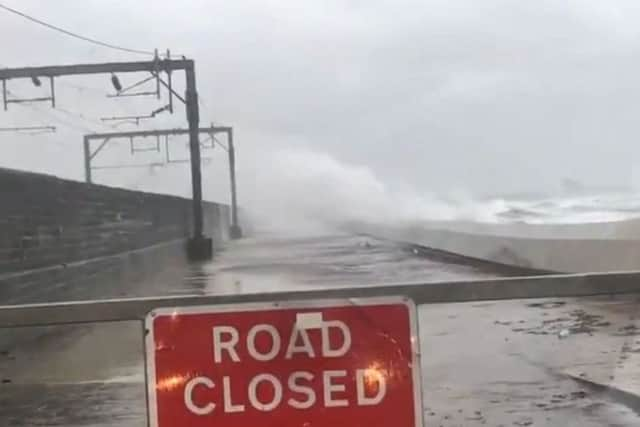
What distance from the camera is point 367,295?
8.22 feet

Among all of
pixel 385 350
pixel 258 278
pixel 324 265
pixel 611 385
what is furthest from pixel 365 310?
pixel 324 265

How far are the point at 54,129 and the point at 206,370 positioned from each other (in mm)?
24704

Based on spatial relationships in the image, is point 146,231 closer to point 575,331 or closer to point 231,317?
point 575,331

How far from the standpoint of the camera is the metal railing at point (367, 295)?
251cm

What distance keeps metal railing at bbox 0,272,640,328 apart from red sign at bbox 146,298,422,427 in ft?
0.09

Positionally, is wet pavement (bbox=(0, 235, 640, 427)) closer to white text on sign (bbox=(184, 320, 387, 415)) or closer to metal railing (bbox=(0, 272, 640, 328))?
metal railing (bbox=(0, 272, 640, 328))

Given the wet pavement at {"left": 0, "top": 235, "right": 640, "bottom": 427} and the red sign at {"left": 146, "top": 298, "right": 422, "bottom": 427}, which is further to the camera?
the wet pavement at {"left": 0, "top": 235, "right": 640, "bottom": 427}

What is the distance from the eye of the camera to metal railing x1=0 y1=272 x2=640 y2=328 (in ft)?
8.22

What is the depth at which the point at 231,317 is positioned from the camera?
8.14 ft

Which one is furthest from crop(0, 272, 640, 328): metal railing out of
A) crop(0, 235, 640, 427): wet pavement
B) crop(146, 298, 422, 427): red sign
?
→ crop(0, 235, 640, 427): wet pavement

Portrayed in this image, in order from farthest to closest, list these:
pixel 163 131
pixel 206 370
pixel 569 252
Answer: pixel 163 131
pixel 569 252
pixel 206 370

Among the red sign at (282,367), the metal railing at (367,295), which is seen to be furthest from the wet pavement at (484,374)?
the red sign at (282,367)

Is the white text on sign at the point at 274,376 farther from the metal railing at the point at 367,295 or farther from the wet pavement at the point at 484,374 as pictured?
the wet pavement at the point at 484,374

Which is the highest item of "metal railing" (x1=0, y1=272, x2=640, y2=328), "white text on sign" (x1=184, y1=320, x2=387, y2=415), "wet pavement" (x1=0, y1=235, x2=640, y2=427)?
"metal railing" (x1=0, y1=272, x2=640, y2=328)
